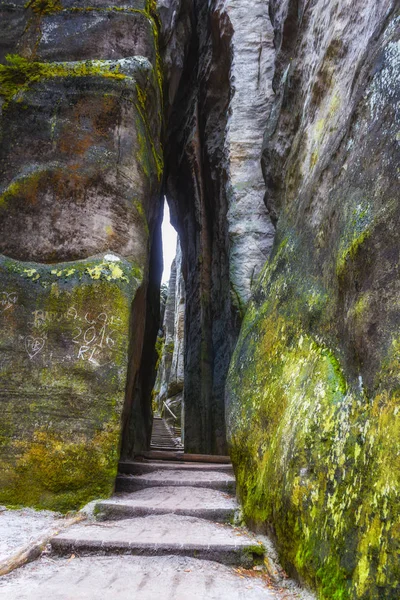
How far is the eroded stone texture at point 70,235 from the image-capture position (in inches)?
166

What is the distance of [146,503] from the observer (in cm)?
408

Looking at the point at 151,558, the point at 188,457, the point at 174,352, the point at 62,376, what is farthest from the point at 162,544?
the point at 174,352

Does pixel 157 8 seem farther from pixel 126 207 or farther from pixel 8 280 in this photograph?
pixel 8 280

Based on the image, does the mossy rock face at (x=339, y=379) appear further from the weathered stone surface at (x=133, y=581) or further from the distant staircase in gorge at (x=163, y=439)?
the distant staircase in gorge at (x=163, y=439)

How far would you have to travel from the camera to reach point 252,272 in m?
8.35

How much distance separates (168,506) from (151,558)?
1.09m

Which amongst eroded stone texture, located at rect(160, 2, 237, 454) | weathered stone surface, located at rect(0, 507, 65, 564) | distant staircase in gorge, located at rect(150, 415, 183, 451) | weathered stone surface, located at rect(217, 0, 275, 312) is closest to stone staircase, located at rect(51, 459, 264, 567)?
weathered stone surface, located at rect(0, 507, 65, 564)

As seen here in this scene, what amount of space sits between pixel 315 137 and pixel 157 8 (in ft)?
15.9

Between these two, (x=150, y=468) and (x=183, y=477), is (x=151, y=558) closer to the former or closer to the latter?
(x=183, y=477)

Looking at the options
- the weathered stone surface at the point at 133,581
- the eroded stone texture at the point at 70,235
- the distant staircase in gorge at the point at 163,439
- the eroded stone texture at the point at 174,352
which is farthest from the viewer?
the eroded stone texture at the point at 174,352

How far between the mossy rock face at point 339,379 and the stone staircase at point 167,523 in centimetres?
29

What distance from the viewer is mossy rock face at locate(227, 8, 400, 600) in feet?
6.58

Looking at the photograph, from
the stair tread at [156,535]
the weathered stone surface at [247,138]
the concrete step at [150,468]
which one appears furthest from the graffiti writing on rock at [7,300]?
the weathered stone surface at [247,138]

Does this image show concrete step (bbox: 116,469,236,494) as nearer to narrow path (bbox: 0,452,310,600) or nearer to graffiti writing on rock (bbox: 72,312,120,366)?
narrow path (bbox: 0,452,310,600)
